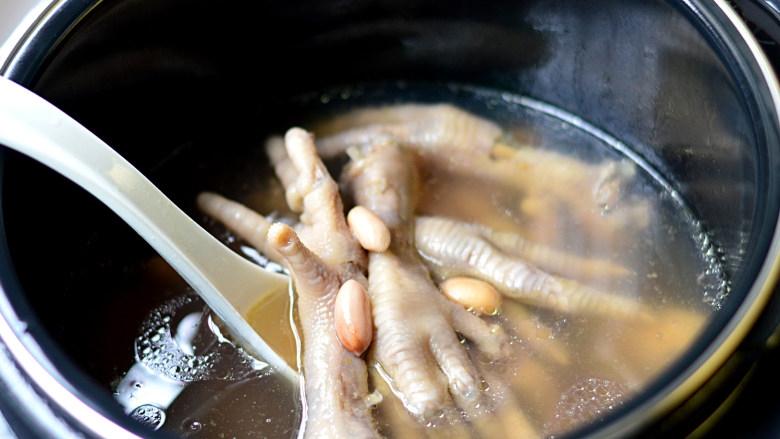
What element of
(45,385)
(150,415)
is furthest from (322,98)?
(45,385)

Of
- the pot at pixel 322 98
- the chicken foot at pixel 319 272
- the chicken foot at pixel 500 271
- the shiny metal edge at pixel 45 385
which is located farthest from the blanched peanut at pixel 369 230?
the shiny metal edge at pixel 45 385

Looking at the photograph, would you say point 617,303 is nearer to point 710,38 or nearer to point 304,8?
point 710,38

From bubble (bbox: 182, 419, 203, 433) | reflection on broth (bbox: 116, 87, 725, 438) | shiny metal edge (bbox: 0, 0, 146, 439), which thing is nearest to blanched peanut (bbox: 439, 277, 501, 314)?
reflection on broth (bbox: 116, 87, 725, 438)

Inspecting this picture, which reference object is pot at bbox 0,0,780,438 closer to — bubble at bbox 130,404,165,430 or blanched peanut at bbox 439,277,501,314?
bubble at bbox 130,404,165,430

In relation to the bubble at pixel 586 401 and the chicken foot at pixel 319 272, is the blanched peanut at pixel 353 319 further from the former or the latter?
the bubble at pixel 586 401

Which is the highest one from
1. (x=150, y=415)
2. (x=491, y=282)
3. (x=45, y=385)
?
(x=45, y=385)

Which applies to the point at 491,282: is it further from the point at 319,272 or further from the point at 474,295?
the point at 319,272

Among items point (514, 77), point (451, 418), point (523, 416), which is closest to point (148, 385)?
point (451, 418)
